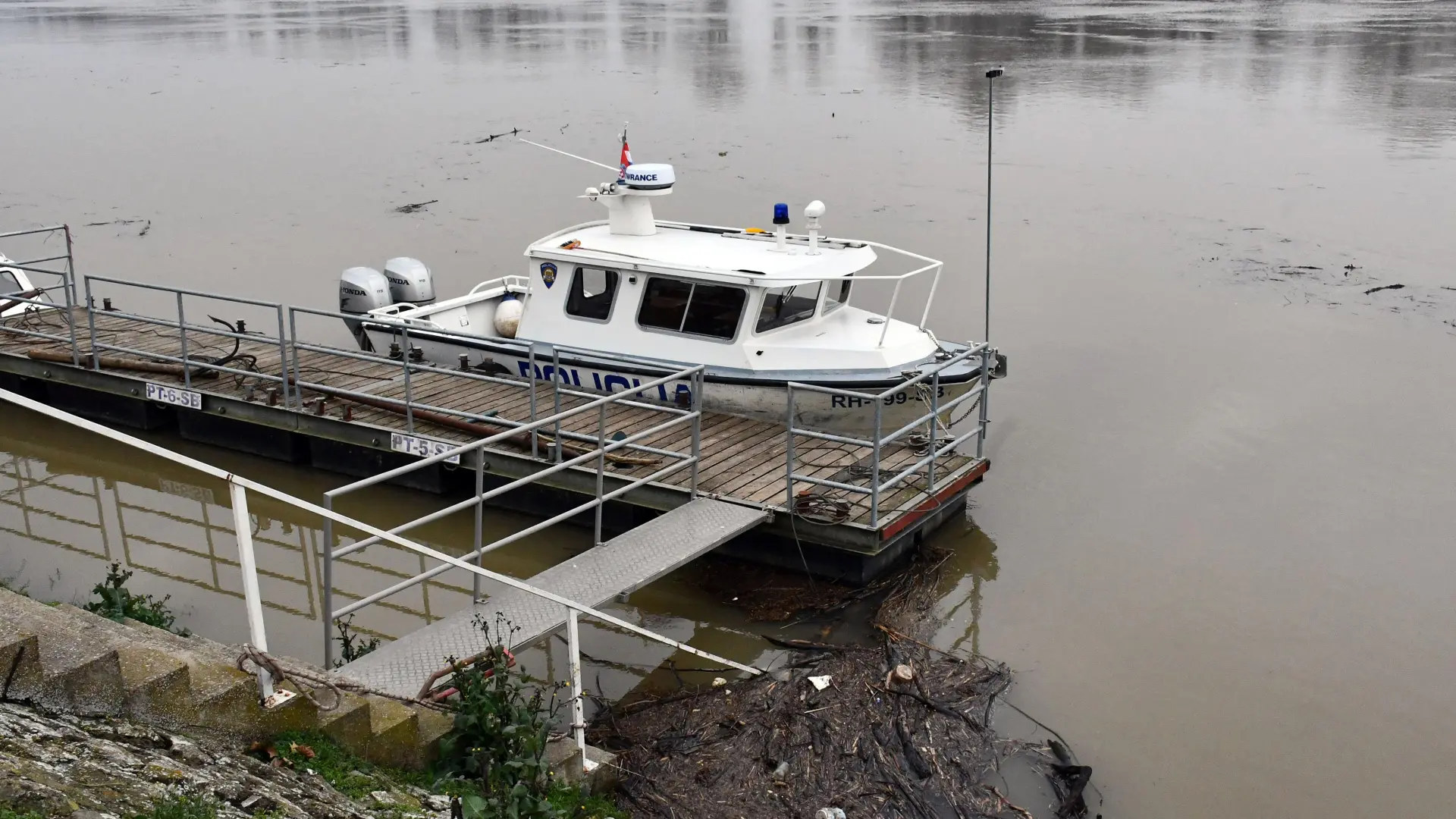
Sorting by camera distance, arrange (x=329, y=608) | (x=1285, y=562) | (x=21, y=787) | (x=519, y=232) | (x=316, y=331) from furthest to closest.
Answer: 1. (x=519, y=232)
2. (x=316, y=331)
3. (x=1285, y=562)
4. (x=329, y=608)
5. (x=21, y=787)

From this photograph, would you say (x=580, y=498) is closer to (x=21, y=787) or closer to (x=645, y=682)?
(x=645, y=682)

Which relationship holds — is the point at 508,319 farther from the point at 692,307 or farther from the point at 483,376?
the point at 692,307

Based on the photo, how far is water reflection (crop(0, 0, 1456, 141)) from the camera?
3750 centimetres

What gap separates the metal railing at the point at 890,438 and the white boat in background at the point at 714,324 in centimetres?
39

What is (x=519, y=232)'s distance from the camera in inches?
860

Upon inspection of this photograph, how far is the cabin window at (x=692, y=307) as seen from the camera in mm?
11594

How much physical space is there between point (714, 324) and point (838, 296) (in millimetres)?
1412

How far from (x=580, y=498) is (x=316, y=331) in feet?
23.7

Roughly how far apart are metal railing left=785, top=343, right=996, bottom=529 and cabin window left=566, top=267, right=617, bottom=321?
253cm

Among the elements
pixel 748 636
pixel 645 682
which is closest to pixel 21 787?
pixel 645 682

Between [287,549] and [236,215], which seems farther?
[236,215]

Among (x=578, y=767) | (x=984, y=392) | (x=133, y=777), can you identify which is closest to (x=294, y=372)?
(x=984, y=392)

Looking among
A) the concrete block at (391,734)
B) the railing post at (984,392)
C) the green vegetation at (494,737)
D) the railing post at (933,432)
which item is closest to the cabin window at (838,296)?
the railing post at (984,392)

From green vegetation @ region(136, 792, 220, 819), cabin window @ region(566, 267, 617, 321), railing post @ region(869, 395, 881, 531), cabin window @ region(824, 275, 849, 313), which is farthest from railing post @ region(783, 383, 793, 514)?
green vegetation @ region(136, 792, 220, 819)
